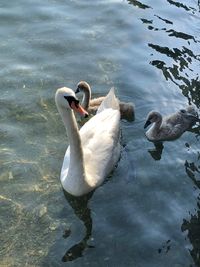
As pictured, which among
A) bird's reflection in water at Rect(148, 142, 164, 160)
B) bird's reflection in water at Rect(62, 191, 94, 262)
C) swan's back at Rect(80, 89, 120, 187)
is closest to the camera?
bird's reflection in water at Rect(62, 191, 94, 262)

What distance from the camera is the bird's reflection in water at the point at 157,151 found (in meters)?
10.6

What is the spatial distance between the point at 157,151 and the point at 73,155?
2218 mm

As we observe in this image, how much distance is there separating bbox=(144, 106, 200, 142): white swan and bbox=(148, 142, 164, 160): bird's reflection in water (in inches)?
4.5

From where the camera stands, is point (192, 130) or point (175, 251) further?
point (192, 130)

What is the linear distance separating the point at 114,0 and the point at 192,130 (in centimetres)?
657

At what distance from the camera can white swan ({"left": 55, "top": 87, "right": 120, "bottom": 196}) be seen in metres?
8.90

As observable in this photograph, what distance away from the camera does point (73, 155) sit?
9.20 m

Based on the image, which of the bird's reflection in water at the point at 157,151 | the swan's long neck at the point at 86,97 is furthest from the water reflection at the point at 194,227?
the swan's long neck at the point at 86,97

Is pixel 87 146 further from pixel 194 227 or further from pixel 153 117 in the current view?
pixel 194 227

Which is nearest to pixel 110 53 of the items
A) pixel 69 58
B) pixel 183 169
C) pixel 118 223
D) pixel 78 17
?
pixel 69 58

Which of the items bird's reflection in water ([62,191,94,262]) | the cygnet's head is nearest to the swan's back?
bird's reflection in water ([62,191,94,262])

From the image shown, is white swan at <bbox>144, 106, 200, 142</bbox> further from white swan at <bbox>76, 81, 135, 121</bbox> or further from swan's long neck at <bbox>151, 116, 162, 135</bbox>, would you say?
white swan at <bbox>76, 81, 135, 121</bbox>

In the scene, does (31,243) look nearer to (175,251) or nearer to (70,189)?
(70,189)

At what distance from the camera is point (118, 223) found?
8898 millimetres
